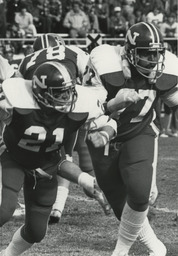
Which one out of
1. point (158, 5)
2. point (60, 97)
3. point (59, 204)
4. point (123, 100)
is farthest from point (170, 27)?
point (60, 97)

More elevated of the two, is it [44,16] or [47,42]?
[47,42]

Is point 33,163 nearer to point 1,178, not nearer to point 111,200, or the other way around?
point 1,178

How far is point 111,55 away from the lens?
471cm

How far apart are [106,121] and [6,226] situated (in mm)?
1902

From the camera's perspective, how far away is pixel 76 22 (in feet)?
50.4

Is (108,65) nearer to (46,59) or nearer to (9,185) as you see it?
(46,59)

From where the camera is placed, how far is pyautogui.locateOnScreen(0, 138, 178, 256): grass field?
5016 millimetres

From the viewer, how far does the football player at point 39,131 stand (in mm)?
3977

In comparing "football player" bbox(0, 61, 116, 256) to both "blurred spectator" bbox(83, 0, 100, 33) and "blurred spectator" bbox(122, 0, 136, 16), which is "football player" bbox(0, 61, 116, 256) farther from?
"blurred spectator" bbox(122, 0, 136, 16)

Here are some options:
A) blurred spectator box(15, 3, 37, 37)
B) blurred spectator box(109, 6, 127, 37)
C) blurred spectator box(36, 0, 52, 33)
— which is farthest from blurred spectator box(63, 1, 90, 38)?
blurred spectator box(15, 3, 37, 37)

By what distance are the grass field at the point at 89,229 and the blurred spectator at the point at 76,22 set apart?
7.97 metres

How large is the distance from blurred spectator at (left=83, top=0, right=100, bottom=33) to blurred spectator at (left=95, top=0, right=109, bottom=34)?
160 millimetres

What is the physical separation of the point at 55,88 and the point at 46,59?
81 centimetres

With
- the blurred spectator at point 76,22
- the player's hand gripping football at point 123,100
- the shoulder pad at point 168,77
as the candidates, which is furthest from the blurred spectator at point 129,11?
the player's hand gripping football at point 123,100
